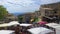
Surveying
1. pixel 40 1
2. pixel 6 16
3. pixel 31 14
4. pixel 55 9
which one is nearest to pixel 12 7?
pixel 6 16

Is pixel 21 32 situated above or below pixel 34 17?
below

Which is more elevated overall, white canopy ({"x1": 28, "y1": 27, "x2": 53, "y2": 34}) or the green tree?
the green tree

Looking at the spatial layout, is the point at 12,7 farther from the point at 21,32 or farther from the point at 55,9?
the point at 55,9

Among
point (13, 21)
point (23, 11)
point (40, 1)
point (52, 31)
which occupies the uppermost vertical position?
point (40, 1)

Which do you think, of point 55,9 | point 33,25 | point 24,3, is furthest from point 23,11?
point 55,9

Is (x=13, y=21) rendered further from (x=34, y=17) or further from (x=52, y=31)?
(x=52, y=31)

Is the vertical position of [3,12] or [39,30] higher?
[3,12]

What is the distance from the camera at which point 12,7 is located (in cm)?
192

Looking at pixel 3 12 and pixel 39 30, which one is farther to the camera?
pixel 39 30

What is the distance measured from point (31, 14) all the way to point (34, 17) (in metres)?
0.06

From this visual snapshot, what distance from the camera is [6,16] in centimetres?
189

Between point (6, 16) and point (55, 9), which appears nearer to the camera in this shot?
point (6, 16)

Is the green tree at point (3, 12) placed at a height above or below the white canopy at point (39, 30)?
Result: above

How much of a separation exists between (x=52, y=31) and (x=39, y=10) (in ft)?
1.15
